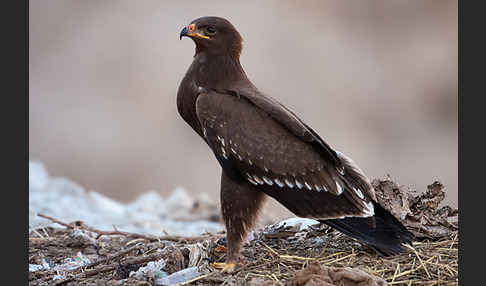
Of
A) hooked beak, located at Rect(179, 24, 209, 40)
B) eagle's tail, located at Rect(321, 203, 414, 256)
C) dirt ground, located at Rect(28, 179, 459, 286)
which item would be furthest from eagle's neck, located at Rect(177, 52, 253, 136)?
eagle's tail, located at Rect(321, 203, 414, 256)

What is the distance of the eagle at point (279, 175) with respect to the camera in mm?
4910

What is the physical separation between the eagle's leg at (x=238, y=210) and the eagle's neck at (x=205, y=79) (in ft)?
1.93

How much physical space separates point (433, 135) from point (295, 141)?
1011cm

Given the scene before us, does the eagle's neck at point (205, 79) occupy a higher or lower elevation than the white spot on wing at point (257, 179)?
higher

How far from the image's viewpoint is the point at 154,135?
46.8 feet

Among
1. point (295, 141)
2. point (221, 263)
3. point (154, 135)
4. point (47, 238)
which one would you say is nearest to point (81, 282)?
point (221, 263)

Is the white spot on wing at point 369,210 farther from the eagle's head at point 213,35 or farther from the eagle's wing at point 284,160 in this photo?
the eagle's head at point 213,35

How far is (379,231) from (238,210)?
1065 mm

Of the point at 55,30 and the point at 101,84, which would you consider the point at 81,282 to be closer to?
the point at 101,84

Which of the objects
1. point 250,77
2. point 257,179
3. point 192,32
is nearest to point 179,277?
point 257,179

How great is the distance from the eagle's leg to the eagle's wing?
73mm

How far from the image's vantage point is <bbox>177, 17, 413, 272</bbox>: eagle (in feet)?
16.1

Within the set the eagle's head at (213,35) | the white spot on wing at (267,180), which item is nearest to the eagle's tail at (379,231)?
the white spot on wing at (267,180)

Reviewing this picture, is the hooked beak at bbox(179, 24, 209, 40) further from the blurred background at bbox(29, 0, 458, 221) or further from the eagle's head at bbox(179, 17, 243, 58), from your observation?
the blurred background at bbox(29, 0, 458, 221)
